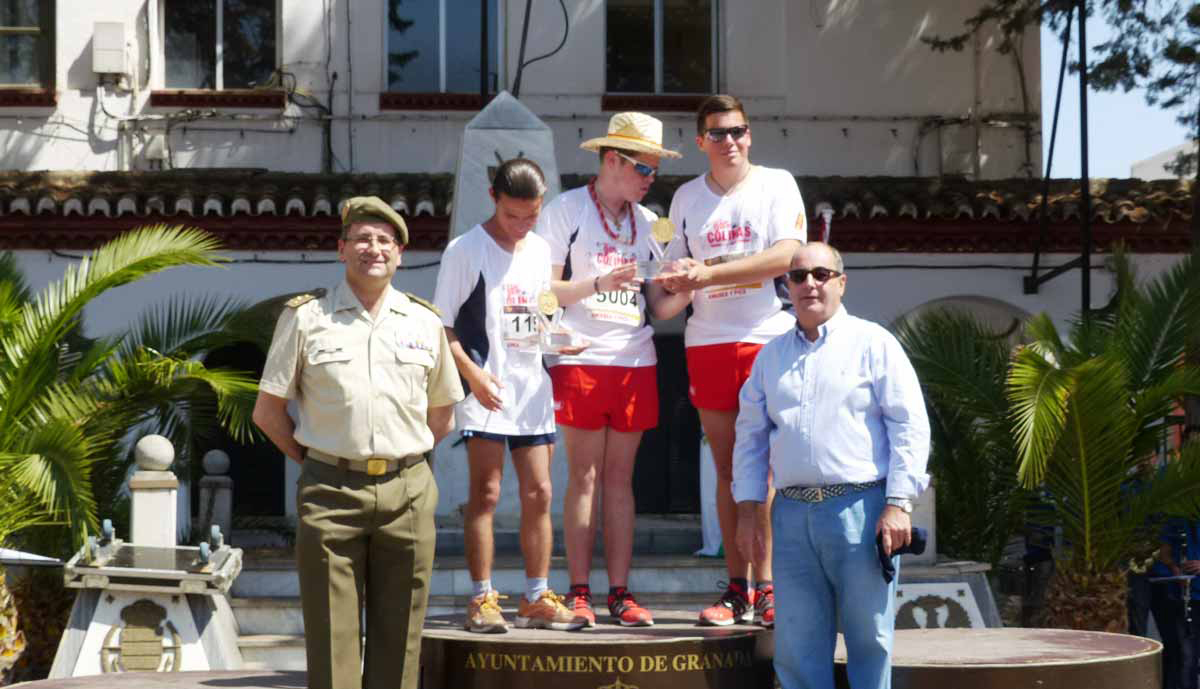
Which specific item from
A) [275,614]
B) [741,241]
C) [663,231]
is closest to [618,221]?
[663,231]

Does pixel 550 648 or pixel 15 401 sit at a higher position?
pixel 15 401

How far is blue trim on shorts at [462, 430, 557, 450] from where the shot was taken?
271 inches

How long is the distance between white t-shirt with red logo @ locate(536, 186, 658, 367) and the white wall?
37.1 feet

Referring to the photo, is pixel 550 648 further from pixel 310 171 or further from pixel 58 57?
pixel 58 57

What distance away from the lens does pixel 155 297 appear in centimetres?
1709

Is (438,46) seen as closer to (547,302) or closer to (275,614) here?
(275,614)

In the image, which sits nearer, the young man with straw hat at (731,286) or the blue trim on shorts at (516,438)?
the blue trim on shorts at (516,438)

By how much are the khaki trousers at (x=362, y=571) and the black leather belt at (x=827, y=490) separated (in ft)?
4.33

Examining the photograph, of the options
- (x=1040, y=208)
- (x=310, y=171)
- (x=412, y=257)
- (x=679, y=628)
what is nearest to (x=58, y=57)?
(x=310, y=171)

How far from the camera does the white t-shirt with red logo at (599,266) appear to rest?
7105 mm

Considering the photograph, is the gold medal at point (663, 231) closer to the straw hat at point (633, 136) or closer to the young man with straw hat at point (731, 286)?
the young man with straw hat at point (731, 286)

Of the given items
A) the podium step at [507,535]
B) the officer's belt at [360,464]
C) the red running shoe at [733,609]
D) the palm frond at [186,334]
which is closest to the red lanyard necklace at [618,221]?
the red running shoe at [733,609]

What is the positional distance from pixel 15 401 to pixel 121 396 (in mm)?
789

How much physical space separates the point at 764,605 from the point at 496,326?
154cm
